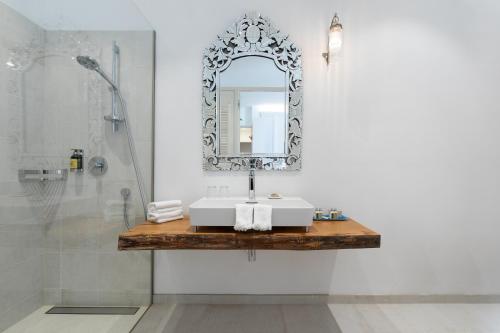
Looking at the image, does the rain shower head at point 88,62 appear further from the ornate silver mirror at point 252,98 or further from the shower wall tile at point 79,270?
the shower wall tile at point 79,270

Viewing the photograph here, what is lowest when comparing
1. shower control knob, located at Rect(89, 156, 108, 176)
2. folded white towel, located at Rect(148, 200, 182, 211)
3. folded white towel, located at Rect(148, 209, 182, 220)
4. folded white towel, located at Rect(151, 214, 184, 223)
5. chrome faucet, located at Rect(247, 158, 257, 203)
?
folded white towel, located at Rect(151, 214, 184, 223)

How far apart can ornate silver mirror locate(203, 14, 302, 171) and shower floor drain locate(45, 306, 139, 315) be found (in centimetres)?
112

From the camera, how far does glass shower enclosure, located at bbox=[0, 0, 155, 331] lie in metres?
1.26

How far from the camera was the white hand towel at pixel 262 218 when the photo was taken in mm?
1359

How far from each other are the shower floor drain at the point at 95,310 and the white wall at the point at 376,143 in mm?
271

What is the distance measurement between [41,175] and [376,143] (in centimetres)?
218

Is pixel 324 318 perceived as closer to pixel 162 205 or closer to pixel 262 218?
pixel 262 218

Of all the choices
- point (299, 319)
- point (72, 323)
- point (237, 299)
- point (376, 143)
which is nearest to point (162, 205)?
point (72, 323)

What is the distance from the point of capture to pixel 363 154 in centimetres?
193

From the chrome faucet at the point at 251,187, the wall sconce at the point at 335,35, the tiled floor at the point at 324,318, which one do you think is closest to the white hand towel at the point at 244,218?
the chrome faucet at the point at 251,187

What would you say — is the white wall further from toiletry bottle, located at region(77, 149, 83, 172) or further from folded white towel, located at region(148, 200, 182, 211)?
toiletry bottle, located at region(77, 149, 83, 172)

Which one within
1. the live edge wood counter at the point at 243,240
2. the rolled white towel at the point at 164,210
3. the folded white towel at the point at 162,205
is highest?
the folded white towel at the point at 162,205

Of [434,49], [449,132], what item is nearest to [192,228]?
[449,132]

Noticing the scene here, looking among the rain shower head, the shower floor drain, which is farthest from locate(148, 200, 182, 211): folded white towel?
the rain shower head
